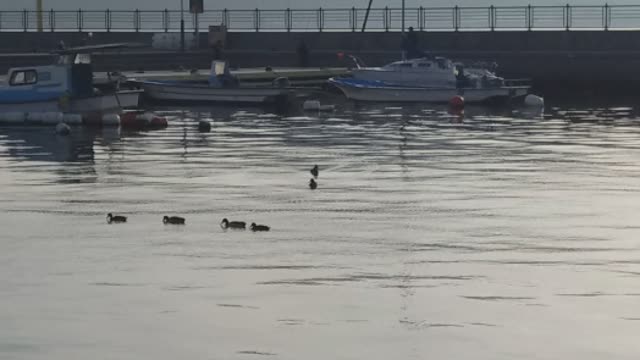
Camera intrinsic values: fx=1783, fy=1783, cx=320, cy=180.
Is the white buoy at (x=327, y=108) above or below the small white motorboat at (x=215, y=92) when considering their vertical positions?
below

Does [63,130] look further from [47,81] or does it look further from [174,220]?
[174,220]

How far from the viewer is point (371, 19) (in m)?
107

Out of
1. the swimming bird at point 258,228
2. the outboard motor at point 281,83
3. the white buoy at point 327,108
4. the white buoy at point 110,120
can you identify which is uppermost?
the outboard motor at point 281,83

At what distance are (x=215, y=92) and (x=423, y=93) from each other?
9150 mm

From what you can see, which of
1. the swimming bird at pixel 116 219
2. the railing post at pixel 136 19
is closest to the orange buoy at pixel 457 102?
the railing post at pixel 136 19

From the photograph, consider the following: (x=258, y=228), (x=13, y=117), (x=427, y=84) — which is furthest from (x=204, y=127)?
(x=258, y=228)

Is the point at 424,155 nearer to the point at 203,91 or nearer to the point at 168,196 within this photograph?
the point at 168,196

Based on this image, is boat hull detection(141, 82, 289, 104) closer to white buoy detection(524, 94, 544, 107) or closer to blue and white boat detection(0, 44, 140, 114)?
blue and white boat detection(0, 44, 140, 114)

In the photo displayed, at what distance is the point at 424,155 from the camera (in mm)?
49406

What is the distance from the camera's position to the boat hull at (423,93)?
7631 cm

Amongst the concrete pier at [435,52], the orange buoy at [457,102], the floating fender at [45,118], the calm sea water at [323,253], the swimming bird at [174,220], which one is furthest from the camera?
the concrete pier at [435,52]

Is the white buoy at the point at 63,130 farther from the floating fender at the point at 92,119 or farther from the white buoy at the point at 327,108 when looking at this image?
the white buoy at the point at 327,108

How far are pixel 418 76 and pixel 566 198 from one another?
40.0m

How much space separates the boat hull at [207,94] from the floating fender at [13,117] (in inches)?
475
